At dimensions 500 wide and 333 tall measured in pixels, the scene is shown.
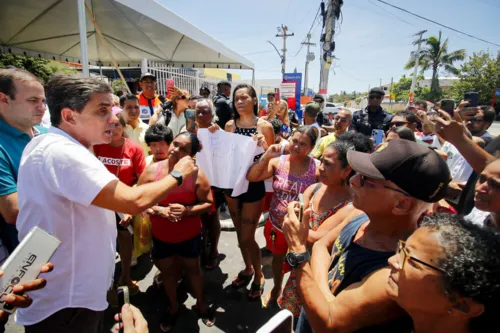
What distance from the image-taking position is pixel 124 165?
269cm

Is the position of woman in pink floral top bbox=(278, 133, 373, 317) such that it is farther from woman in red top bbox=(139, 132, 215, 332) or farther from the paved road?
woman in red top bbox=(139, 132, 215, 332)

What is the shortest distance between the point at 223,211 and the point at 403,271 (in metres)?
4.51

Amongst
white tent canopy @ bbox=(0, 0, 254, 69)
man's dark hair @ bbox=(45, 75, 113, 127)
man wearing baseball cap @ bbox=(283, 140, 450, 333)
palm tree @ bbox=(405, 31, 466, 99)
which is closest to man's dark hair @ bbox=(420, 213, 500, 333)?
man wearing baseball cap @ bbox=(283, 140, 450, 333)

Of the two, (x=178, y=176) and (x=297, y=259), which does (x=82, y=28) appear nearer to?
(x=178, y=176)

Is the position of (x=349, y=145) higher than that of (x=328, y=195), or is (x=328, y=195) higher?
(x=349, y=145)

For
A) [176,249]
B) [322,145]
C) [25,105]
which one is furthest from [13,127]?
[322,145]

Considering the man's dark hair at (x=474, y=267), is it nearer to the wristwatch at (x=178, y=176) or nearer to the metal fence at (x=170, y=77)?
the wristwatch at (x=178, y=176)

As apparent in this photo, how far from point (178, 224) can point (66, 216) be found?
111 centimetres

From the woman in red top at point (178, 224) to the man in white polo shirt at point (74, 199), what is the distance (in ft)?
2.79

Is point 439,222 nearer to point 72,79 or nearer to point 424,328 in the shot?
point 424,328

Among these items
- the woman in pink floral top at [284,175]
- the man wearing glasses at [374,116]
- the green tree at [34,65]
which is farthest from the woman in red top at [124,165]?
the green tree at [34,65]

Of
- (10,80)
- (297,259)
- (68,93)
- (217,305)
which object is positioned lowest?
(217,305)

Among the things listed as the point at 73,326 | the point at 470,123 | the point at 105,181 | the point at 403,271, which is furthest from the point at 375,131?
the point at 73,326

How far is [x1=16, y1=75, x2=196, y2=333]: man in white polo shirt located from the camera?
47.3 inches
